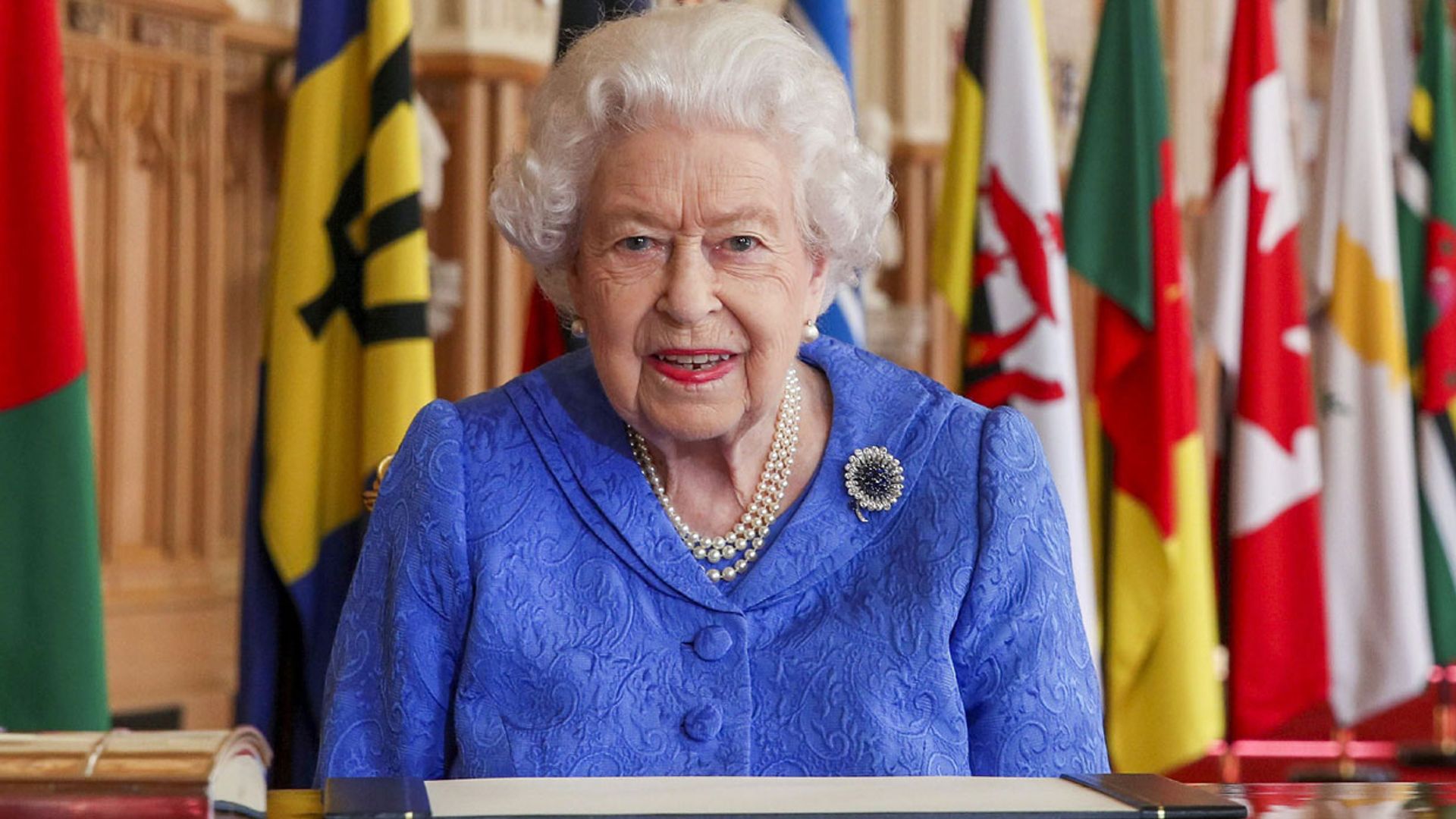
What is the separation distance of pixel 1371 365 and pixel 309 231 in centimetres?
318

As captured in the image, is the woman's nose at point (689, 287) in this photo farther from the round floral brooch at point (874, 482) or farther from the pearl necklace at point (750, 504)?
the round floral brooch at point (874, 482)

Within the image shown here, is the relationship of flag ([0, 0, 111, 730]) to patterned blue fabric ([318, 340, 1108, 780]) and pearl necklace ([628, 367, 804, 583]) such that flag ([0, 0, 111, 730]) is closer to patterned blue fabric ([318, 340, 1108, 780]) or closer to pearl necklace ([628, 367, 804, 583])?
patterned blue fabric ([318, 340, 1108, 780])

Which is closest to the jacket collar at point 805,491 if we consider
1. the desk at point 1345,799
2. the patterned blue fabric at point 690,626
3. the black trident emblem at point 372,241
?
the patterned blue fabric at point 690,626

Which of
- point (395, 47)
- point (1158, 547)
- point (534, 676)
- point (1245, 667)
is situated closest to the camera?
point (534, 676)

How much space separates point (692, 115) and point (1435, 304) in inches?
151

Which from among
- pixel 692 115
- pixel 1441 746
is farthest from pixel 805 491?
pixel 1441 746

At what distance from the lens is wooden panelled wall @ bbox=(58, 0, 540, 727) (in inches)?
178

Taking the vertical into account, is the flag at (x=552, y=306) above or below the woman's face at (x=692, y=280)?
above

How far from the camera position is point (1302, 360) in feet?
14.4

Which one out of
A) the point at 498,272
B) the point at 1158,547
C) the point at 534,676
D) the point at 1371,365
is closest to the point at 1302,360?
the point at 1371,365

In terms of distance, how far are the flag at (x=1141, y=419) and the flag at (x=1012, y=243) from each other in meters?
0.14

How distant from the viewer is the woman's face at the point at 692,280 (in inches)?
71.6

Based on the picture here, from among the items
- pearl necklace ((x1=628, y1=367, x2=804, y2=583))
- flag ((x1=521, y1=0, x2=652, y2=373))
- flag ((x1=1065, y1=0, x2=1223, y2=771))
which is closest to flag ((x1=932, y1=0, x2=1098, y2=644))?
flag ((x1=1065, y1=0, x2=1223, y2=771))

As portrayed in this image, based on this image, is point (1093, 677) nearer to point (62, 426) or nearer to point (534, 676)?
point (534, 676)
